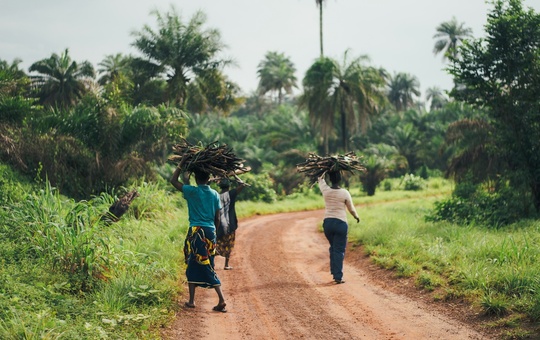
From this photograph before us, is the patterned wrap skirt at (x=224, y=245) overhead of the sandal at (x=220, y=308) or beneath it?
overhead

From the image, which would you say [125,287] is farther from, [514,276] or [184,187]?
[514,276]

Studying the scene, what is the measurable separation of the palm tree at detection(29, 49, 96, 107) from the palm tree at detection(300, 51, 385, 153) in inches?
547

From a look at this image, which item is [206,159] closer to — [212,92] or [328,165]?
[328,165]

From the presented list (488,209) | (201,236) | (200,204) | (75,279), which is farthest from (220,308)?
(488,209)

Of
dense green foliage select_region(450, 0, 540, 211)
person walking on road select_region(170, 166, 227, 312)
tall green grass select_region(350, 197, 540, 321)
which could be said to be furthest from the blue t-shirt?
dense green foliage select_region(450, 0, 540, 211)

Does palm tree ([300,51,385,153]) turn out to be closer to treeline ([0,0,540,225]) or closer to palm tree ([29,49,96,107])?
treeline ([0,0,540,225])

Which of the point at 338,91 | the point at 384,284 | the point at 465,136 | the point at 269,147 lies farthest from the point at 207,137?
the point at 384,284

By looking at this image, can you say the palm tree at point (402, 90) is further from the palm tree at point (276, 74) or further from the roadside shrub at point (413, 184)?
the roadside shrub at point (413, 184)

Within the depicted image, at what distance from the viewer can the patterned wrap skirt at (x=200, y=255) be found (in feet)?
20.6

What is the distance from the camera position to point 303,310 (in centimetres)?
640

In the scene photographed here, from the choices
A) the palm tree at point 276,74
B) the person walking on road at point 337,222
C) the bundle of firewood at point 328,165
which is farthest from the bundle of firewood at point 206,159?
the palm tree at point 276,74

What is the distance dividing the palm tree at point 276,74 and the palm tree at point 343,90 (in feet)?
90.1

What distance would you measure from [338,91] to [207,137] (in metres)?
11.0

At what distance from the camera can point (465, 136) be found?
18016 mm
